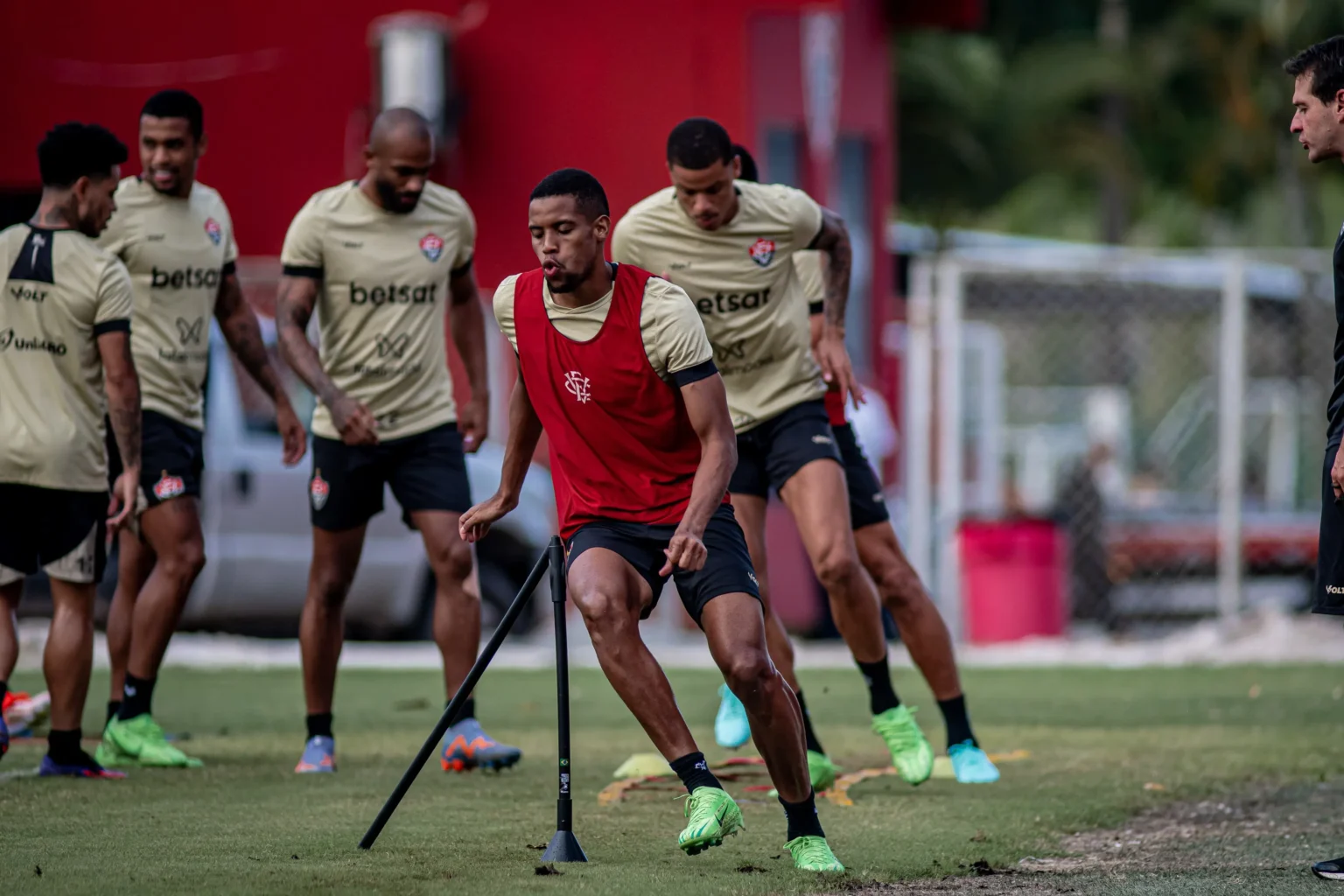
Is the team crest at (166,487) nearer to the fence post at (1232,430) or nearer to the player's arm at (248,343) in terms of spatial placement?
the player's arm at (248,343)

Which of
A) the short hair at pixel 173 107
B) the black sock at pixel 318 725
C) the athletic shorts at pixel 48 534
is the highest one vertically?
the short hair at pixel 173 107

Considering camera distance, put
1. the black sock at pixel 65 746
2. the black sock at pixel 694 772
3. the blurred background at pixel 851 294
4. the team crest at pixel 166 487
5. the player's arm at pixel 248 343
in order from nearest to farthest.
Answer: the black sock at pixel 694 772, the black sock at pixel 65 746, the team crest at pixel 166 487, the player's arm at pixel 248 343, the blurred background at pixel 851 294

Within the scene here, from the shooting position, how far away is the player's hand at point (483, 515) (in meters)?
6.13

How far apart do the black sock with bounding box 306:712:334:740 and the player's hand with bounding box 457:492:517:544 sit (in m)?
2.19

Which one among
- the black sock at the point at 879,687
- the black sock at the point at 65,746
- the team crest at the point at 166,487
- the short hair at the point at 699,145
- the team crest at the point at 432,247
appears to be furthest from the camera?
the team crest at the point at 432,247

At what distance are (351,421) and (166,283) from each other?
1.14 meters

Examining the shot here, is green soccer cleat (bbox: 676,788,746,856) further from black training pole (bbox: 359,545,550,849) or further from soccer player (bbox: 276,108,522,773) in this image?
soccer player (bbox: 276,108,522,773)

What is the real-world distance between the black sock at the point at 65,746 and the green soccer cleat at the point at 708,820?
309cm

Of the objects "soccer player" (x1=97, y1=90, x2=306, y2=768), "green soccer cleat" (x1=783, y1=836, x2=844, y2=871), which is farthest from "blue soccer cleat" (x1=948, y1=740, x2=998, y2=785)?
"soccer player" (x1=97, y1=90, x2=306, y2=768)

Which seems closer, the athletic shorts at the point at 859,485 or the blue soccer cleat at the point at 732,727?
the athletic shorts at the point at 859,485

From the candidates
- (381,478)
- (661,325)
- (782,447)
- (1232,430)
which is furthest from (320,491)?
(1232,430)

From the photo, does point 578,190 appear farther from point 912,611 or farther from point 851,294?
point 851,294

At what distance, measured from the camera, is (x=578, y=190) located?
5.89 meters

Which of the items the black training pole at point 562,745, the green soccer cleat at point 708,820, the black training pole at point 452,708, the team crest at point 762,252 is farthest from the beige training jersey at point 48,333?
the green soccer cleat at point 708,820
